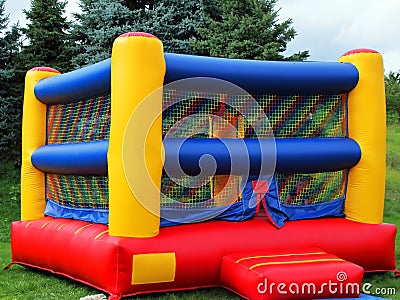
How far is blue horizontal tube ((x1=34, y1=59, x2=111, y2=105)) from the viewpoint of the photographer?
4973 millimetres

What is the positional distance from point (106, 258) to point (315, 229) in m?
1.82

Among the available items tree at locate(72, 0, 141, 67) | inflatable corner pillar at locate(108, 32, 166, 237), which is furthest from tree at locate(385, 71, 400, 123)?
inflatable corner pillar at locate(108, 32, 166, 237)

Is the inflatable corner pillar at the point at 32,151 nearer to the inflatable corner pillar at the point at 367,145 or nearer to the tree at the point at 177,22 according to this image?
the inflatable corner pillar at the point at 367,145

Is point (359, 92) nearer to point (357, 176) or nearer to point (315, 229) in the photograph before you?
point (357, 176)

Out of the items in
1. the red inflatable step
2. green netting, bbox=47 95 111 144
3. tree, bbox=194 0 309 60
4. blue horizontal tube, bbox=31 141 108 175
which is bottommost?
the red inflatable step

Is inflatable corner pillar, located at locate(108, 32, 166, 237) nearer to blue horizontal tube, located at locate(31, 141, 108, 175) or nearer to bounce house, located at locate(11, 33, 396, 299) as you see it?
bounce house, located at locate(11, 33, 396, 299)

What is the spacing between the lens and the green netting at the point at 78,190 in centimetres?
541

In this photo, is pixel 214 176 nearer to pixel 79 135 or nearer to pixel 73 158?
pixel 73 158

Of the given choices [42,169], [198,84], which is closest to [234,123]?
[198,84]

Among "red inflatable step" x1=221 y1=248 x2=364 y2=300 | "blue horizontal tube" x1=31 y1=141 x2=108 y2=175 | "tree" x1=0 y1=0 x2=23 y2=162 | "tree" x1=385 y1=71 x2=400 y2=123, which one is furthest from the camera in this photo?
"tree" x1=385 y1=71 x2=400 y2=123

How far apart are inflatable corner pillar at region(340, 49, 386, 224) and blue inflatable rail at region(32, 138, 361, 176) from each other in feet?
0.38

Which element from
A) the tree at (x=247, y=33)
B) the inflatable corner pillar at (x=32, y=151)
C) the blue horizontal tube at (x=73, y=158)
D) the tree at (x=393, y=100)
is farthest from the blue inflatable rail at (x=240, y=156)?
the tree at (x=393, y=100)

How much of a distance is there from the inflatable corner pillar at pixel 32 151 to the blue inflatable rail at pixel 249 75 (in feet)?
2.46

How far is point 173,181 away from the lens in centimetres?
499
